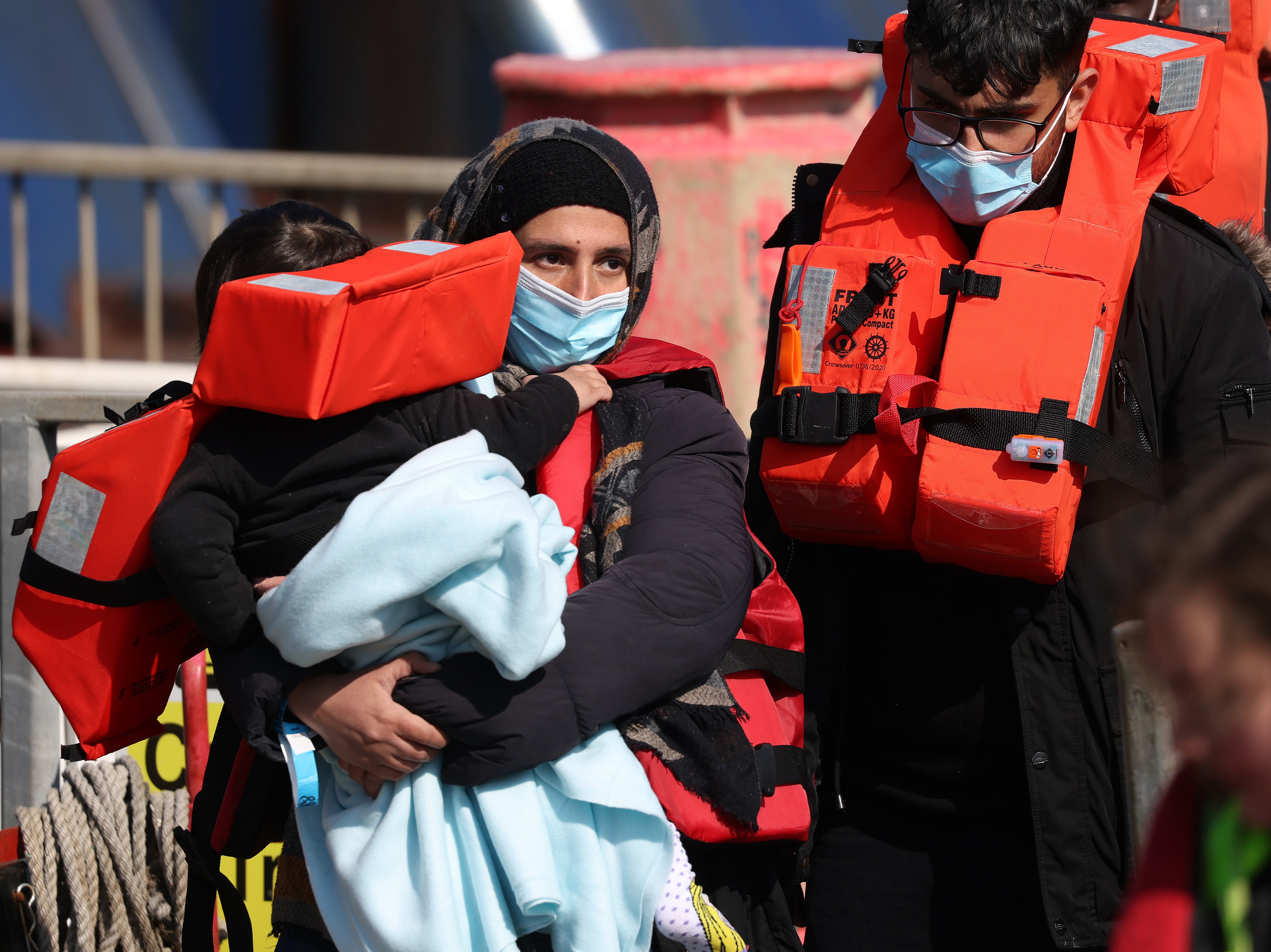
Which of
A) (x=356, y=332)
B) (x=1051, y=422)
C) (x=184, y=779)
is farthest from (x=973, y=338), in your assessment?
(x=184, y=779)

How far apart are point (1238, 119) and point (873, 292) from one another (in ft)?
3.42

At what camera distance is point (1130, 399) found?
6.47ft

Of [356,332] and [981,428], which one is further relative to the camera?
[981,428]

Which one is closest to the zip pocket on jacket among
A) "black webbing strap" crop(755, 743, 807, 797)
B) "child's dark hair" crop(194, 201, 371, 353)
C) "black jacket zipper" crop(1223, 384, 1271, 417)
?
"black jacket zipper" crop(1223, 384, 1271, 417)

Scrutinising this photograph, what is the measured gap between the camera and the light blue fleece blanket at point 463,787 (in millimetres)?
1530

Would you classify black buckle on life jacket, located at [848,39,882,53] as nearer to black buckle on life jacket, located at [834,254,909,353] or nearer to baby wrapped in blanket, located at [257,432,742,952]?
black buckle on life jacket, located at [834,254,909,353]

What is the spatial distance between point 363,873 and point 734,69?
4459mm

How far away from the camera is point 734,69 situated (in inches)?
212

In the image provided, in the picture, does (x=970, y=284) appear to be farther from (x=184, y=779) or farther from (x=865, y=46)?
(x=184, y=779)

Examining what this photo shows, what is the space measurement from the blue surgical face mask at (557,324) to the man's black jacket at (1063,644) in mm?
594

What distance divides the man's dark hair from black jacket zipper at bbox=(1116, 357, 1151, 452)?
1.53 feet

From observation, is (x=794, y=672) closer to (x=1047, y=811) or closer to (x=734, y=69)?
(x=1047, y=811)

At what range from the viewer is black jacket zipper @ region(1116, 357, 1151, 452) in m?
1.96

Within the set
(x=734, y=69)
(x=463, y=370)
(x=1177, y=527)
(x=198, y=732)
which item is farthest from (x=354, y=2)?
(x=1177, y=527)
